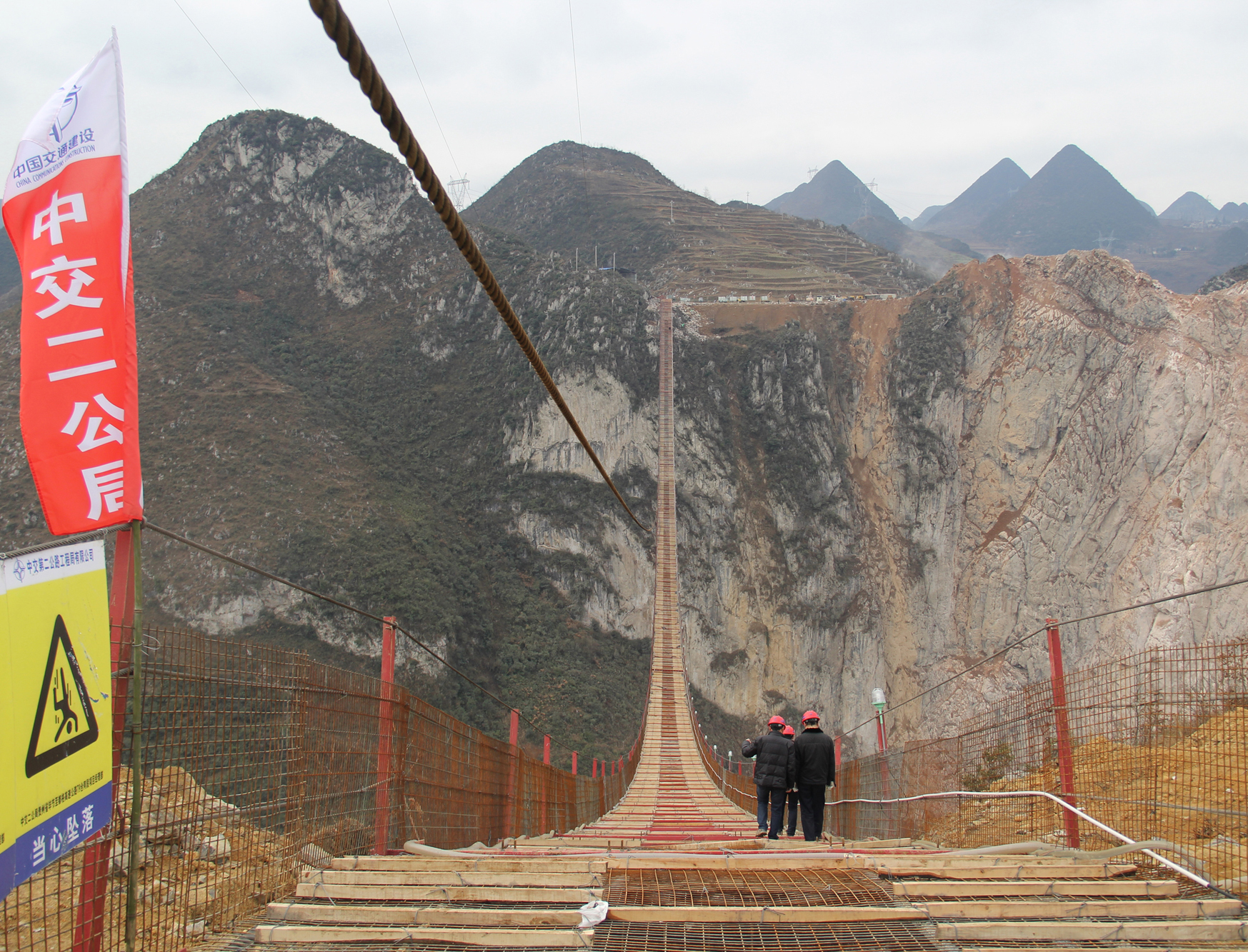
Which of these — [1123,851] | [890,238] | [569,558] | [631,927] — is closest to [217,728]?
[631,927]

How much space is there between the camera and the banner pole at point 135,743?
2912 millimetres

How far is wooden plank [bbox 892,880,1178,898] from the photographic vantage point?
3.81m

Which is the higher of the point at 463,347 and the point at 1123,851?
the point at 463,347

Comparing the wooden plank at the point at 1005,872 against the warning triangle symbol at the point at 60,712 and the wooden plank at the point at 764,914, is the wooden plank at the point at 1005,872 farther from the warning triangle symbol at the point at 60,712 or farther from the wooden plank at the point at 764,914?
the warning triangle symbol at the point at 60,712

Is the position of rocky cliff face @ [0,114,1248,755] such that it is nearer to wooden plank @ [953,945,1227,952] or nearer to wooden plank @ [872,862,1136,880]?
wooden plank @ [872,862,1136,880]

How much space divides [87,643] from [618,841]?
7.53 m

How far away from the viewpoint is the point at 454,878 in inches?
156

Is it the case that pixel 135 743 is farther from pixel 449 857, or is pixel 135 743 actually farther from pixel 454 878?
pixel 449 857

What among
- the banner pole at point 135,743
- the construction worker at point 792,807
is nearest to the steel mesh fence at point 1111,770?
the construction worker at point 792,807

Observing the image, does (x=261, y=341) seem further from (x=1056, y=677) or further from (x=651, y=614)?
(x=1056, y=677)

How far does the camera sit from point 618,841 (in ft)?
30.1

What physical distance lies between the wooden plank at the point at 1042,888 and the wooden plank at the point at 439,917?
154 centimetres

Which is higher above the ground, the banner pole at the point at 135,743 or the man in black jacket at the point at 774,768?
the banner pole at the point at 135,743

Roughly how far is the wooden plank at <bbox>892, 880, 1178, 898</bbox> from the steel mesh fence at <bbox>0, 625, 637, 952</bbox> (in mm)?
2994
